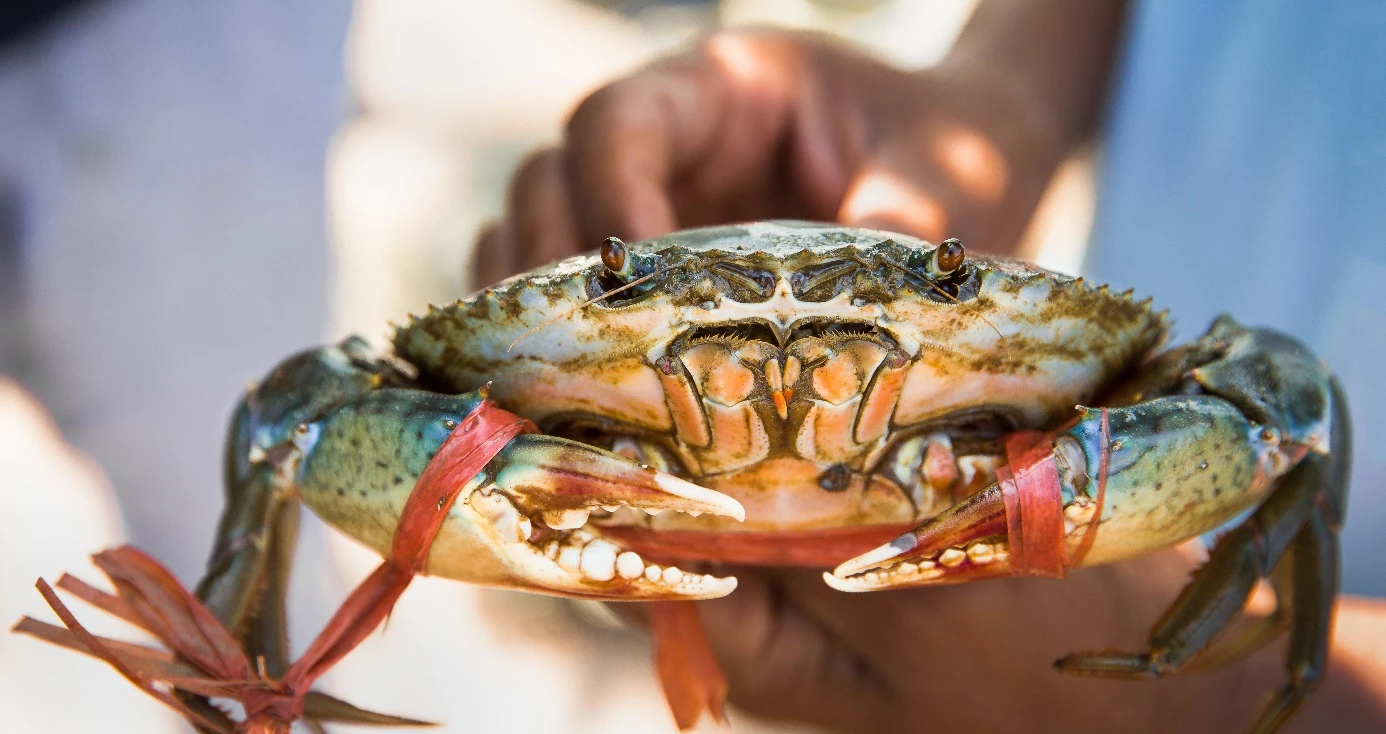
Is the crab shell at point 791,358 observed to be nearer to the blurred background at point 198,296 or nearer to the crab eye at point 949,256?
the crab eye at point 949,256

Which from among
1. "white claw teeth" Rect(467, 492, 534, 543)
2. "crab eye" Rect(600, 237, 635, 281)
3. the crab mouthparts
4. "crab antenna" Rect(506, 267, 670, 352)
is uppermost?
"crab eye" Rect(600, 237, 635, 281)

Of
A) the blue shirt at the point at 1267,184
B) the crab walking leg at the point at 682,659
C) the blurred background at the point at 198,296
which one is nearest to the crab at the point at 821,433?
the crab walking leg at the point at 682,659

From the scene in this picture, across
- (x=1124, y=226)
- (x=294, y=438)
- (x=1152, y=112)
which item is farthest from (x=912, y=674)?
(x=1152, y=112)

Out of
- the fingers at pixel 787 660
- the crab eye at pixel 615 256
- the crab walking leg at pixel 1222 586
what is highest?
the crab eye at pixel 615 256

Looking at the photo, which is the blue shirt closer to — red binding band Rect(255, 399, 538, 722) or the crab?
the crab

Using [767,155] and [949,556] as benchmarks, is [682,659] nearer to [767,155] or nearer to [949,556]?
[949,556]

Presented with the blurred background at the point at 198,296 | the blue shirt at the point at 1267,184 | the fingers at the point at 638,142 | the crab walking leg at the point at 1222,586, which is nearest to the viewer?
the crab walking leg at the point at 1222,586

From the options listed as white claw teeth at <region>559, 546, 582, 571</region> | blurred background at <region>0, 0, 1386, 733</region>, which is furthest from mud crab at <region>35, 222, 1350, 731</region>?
blurred background at <region>0, 0, 1386, 733</region>
